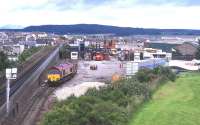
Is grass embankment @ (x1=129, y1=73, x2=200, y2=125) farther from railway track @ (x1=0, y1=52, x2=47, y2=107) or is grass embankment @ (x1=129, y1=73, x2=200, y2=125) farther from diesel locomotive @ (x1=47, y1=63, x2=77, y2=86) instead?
diesel locomotive @ (x1=47, y1=63, x2=77, y2=86)

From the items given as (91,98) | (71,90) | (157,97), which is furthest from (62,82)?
(91,98)

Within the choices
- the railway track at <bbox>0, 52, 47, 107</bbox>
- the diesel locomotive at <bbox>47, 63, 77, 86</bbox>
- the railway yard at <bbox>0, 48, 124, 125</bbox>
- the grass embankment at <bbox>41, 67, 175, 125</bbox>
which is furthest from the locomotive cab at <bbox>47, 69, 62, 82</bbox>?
the grass embankment at <bbox>41, 67, 175, 125</bbox>

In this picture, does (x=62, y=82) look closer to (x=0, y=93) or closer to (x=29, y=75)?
(x=29, y=75)

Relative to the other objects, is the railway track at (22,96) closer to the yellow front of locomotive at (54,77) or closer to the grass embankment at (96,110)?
the yellow front of locomotive at (54,77)

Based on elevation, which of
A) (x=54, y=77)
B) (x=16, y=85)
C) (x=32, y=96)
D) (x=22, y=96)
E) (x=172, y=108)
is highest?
(x=172, y=108)

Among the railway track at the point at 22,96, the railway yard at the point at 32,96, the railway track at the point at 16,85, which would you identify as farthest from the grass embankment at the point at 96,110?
the railway track at the point at 16,85

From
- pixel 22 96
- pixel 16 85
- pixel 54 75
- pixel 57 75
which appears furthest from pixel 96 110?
pixel 57 75

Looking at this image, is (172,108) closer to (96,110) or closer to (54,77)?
(96,110)

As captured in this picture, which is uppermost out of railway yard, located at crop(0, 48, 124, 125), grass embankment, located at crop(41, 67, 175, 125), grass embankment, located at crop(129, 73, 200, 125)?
grass embankment, located at crop(41, 67, 175, 125)
